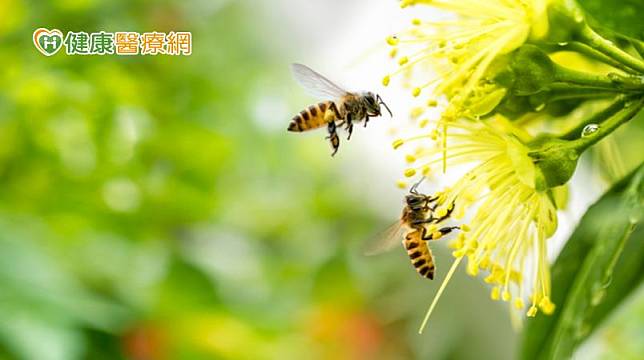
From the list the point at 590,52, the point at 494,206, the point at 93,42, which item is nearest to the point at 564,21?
the point at 590,52

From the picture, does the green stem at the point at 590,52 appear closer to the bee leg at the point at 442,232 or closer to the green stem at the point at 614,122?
the green stem at the point at 614,122

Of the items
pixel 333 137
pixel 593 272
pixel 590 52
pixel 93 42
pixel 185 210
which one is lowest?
pixel 593 272

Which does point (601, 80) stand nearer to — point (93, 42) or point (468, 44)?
point (468, 44)

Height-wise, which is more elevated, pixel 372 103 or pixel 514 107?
pixel 372 103

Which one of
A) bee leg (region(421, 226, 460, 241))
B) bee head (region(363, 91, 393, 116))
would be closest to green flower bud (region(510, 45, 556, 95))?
bee leg (region(421, 226, 460, 241))

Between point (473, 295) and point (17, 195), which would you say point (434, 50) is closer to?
point (17, 195)

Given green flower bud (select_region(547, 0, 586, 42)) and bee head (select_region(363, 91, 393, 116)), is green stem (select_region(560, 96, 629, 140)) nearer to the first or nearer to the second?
green flower bud (select_region(547, 0, 586, 42))

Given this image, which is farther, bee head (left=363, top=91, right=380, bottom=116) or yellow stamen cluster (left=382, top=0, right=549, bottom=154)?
bee head (left=363, top=91, right=380, bottom=116)
